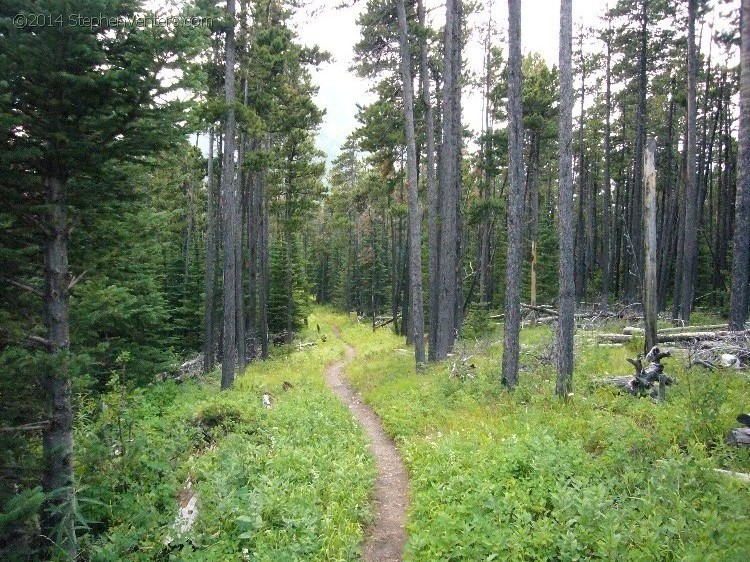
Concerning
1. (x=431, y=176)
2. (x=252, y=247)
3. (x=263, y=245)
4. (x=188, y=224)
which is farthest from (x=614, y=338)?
(x=188, y=224)

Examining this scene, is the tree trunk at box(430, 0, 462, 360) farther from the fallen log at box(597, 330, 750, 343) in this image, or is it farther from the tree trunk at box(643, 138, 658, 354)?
the tree trunk at box(643, 138, 658, 354)

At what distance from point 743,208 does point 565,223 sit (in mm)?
6099

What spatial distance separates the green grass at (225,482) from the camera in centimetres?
521

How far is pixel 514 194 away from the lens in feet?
32.4

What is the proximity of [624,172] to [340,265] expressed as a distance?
33.1 m

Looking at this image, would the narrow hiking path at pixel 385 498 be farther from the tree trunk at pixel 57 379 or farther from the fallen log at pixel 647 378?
the fallen log at pixel 647 378

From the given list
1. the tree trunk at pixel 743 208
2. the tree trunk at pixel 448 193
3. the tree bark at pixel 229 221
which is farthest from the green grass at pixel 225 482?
the tree trunk at pixel 743 208

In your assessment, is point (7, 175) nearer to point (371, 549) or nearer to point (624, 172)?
point (371, 549)

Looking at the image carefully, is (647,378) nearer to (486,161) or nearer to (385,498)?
(385,498)

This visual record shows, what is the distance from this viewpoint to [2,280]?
4.94 metres

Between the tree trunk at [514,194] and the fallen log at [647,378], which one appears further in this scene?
the tree trunk at [514,194]

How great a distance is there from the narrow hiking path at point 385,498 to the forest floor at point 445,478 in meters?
0.03

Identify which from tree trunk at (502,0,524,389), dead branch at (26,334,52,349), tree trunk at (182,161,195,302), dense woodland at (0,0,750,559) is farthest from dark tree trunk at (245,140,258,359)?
dead branch at (26,334,52,349)

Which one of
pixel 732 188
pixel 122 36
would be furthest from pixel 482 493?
pixel 732 188
